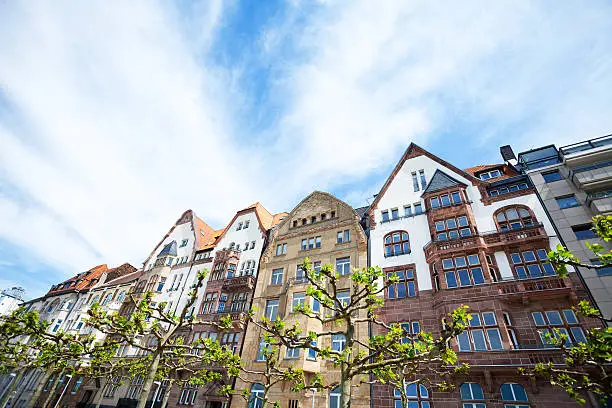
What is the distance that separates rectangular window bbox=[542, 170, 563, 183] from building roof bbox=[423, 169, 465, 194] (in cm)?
560

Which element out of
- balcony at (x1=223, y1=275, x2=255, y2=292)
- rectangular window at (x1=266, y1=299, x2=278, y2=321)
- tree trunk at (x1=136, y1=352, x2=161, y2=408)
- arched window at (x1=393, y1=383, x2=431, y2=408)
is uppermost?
balcony at (x1=223, y1=275, x2=255, y2=292)

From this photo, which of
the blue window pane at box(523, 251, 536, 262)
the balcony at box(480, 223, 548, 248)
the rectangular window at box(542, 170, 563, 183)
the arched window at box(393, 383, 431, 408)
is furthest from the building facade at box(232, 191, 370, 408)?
the rectangular window at box(542, 170, 563, 183)

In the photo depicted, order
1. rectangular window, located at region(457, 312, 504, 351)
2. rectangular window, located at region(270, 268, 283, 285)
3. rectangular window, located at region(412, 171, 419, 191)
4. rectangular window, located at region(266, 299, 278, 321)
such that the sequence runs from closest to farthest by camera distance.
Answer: rectangular window, located at region(457, 312, 504, 351) < rectangular window, located at region(412, 171, 419, 191) < rectangular window, located at region(266, 299, 278, 321) < rectangular window, located at region(270, 268, 283, 285)

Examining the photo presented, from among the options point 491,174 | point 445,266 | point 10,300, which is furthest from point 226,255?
point 10,300

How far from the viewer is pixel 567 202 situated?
20.7 metres

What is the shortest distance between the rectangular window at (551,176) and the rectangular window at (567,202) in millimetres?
1748

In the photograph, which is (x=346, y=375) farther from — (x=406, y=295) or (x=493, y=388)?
(x=406, y=295)

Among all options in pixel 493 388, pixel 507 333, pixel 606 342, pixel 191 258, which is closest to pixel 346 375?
pixel 606 342

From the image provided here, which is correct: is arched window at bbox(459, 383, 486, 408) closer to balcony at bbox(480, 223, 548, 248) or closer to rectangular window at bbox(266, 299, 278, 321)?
balcony at bbox(480, 223, 548, 248)

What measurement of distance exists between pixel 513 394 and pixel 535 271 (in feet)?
24.2

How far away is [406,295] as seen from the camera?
2222cm

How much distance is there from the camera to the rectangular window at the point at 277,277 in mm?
30031

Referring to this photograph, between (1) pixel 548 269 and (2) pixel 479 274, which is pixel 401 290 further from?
(1) pixel 548 269

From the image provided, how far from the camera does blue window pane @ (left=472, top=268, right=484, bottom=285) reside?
19.8 meters
